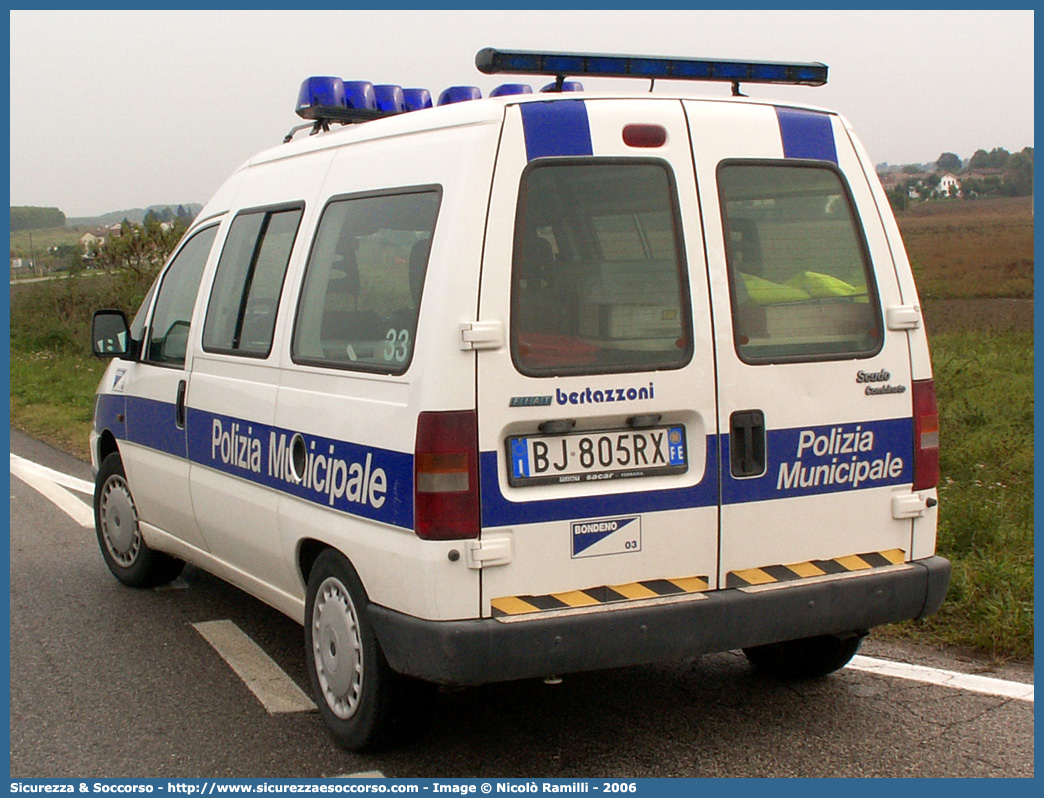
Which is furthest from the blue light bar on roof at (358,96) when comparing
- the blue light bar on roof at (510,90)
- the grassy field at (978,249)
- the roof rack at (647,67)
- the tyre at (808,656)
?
the grassy field at (978,249)

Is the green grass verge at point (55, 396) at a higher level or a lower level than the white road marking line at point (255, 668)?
higher

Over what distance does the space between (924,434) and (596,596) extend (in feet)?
4.44

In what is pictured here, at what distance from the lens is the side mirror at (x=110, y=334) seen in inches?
227

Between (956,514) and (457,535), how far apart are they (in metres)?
3.76

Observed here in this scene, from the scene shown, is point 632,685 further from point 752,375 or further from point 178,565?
point 178,565

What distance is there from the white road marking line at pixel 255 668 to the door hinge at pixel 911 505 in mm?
2240

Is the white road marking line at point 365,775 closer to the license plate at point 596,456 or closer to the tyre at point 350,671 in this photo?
the tyre at point 350,671

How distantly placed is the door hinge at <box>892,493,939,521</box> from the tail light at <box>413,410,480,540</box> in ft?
5.05

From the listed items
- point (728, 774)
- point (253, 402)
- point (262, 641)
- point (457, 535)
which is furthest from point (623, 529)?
point (262, 641)

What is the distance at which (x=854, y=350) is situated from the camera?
4.08 meters

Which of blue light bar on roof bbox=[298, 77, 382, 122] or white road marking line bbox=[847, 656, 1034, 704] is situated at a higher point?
blue light bar on roof bbox=[298, 77, 382, 122]

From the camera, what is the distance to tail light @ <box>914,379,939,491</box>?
415cm

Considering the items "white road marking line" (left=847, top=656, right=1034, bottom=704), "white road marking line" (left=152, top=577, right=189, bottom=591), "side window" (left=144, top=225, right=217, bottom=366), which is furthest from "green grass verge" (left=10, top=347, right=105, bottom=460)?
"white road marking line" (left=847, top=656, right=1034, bottom=704)

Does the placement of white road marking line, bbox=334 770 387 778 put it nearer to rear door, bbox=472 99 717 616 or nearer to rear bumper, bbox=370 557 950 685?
rear bumper, bbox=370 557 950 685
